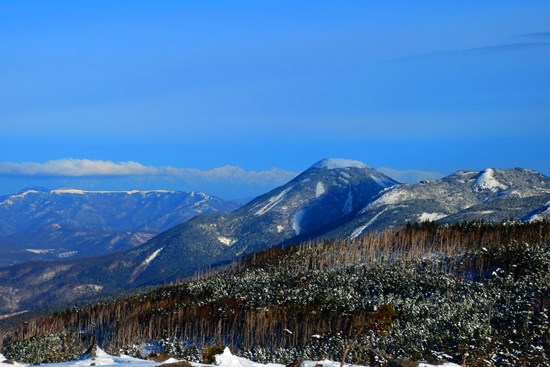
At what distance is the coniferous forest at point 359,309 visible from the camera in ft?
279

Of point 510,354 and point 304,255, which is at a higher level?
point 304,255

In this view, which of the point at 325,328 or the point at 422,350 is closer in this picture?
the point at 422,350

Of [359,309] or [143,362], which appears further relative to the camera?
[359,309]

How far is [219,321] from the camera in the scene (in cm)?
10538

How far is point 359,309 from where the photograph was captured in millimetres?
103438

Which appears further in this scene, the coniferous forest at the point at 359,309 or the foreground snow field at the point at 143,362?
the coniferous forest at the point at 359,309

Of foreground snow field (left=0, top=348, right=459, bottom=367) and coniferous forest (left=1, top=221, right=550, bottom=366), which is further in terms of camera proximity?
coniferous forest (left=1, top=221, right=550, bottom=366)

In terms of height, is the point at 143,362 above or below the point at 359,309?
below

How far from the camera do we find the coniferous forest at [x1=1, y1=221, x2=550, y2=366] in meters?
85.1

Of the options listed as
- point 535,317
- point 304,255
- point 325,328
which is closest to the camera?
point 535,317

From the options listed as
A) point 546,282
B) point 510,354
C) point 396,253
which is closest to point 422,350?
point 510,354

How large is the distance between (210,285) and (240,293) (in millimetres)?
14084

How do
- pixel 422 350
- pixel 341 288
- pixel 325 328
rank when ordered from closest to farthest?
pixel 422 350 → pixel 325 328 → pixel 341 288

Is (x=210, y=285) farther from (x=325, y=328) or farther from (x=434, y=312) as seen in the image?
(x=434, y=312)
